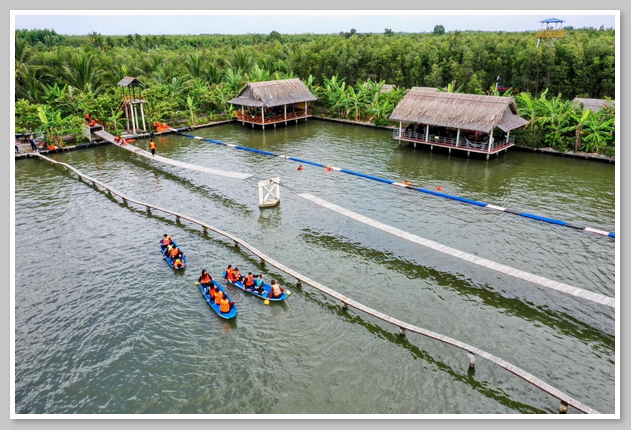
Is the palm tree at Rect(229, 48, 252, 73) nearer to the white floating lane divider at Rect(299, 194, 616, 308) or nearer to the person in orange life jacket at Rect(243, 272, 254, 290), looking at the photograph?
the white floating lane divider at Rect(299, 194, 616, 308)

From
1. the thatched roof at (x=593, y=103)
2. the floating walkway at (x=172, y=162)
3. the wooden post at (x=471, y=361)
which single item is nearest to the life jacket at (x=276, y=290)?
the wooden post at (x=471, y=361)

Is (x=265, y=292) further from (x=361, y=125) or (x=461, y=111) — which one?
(x=361, y=125)

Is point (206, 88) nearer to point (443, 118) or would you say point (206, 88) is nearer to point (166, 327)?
point (443, 118)

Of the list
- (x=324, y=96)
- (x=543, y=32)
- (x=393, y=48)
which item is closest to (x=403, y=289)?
(x=324, y=96)

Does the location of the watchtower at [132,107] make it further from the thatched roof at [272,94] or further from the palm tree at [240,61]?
the palm tree at [240,61]

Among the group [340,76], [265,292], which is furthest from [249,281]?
[340,76]

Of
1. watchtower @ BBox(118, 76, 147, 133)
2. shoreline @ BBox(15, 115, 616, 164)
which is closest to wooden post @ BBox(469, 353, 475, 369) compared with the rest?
shoreline @ BBox(15, 115, 616, 164)

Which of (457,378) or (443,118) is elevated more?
(443,118)
